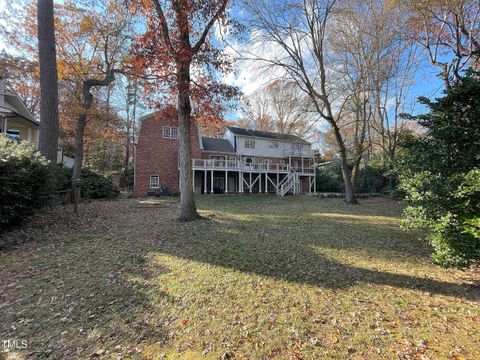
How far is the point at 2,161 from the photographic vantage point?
5.45m

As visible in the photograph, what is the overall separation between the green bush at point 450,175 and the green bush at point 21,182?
8.98 meters

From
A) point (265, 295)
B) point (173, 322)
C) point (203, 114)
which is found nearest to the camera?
point (173, 322)

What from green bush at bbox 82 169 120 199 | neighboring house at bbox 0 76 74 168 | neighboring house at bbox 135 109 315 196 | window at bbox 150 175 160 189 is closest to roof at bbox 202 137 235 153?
neighboring house at bbox 135 109 315 196

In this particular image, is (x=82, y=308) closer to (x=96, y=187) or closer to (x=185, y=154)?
(x=185, y=154)

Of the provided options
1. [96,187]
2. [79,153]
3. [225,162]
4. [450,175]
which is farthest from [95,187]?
[450,175]

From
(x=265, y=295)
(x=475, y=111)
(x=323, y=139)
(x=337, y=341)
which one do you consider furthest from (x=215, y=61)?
(x=323, y=139)

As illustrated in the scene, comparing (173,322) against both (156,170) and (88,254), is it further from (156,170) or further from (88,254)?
(156,170)

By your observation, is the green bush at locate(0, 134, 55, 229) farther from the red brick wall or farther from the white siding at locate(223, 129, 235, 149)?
the white siding at locate(223, 129, 235, 149)

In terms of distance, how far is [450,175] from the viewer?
4.12 meters

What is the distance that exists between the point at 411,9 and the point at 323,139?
90.7 feet

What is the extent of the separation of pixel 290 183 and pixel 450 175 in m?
20.9

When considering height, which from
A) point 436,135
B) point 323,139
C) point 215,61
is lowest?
point 436,135

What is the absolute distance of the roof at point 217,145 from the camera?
79.9ft

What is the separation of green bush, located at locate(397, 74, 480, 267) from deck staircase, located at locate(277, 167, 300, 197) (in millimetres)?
19358
